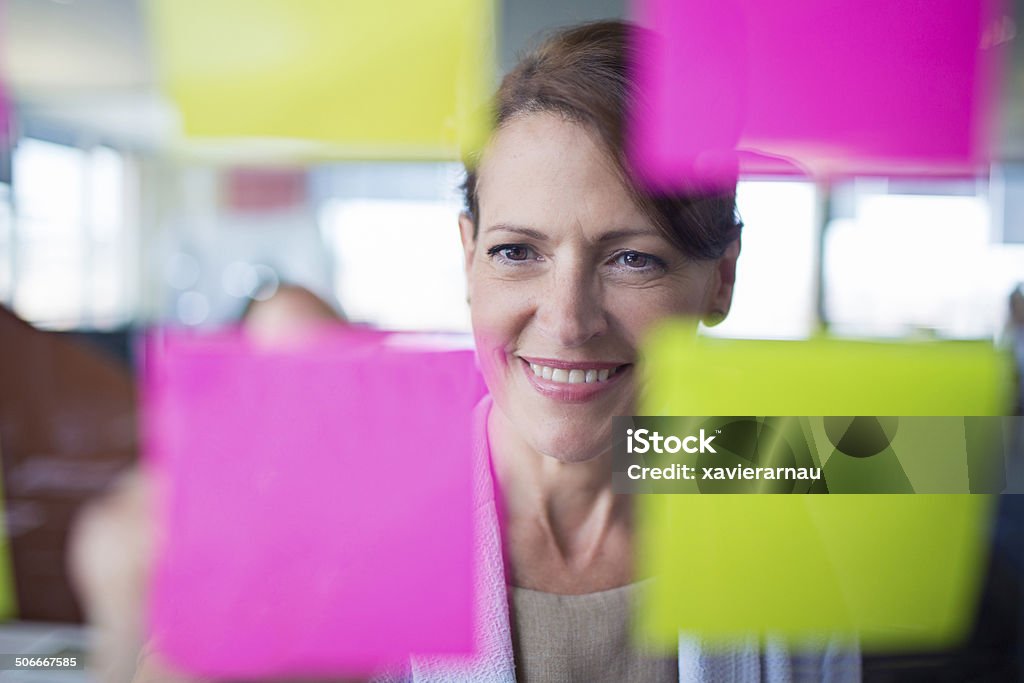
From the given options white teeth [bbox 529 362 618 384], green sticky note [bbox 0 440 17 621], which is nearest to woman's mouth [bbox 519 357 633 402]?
white teeth [bbox 529 362 618 384]

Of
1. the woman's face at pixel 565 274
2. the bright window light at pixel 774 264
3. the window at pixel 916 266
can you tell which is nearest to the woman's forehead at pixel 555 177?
the woman's face at pixel 565 274

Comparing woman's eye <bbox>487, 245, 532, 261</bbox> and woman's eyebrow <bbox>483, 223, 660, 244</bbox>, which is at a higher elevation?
woman's eyebrow <bbox>483, 223, 660, 244</bbox>

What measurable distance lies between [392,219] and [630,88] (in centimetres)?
29

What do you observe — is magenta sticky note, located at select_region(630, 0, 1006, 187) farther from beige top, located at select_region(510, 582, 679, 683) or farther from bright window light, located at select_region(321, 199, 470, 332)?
beige top, located at select_region(510, 582, 679, 683)

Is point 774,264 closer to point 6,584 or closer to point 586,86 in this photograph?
point 586,86

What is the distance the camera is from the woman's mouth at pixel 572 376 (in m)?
0.89

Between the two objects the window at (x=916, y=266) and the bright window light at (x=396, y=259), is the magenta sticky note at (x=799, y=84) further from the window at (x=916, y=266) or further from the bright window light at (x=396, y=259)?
the bright window light at (x=396, y=259)

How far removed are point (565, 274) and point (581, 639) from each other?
0.44 meters

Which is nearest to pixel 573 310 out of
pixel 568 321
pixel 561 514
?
pixel 568 321

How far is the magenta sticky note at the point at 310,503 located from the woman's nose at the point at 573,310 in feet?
0.35

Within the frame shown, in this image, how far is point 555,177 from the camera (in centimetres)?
85

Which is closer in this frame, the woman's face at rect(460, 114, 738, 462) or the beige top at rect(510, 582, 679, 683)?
the woman's face at rect(460, 114, 738, 462)

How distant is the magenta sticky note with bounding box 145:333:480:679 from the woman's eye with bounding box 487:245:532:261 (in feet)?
0.41

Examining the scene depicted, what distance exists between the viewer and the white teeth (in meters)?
0.90
